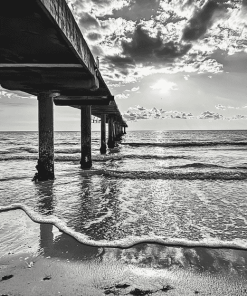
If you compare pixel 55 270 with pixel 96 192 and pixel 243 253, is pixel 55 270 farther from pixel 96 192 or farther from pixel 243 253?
pixel 96 192

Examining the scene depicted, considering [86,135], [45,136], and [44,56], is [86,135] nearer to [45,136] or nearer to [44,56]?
[45,136]

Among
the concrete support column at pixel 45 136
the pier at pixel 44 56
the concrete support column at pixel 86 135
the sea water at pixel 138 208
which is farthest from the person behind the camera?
the concrete support column at pixel 86 135

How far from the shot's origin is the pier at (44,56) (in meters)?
2.82

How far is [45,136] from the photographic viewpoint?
22.8 feet

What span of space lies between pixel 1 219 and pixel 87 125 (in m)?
6.57

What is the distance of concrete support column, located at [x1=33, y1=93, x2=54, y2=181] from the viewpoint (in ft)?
22.4

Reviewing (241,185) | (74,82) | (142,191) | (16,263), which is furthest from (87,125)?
(16,263)

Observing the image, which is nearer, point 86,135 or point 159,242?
point 159,242

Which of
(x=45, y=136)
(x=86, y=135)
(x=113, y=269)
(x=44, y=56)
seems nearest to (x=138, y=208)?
(x=113, y=269)

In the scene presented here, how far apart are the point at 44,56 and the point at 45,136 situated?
3084mm

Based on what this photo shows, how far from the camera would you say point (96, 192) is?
6066 millimetres

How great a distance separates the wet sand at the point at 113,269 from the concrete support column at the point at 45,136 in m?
4.02

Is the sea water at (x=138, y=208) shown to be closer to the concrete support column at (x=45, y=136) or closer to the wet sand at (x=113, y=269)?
the wet sand at (x=113, y=269)

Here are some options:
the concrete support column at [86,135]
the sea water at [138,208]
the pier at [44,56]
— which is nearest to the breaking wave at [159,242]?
the sea water at [138,208]
